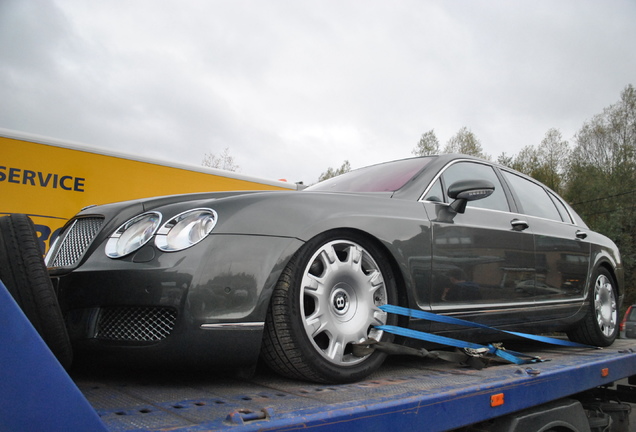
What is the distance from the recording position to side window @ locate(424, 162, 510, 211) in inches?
112

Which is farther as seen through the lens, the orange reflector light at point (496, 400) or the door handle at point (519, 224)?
the door handle at point (519, 224)

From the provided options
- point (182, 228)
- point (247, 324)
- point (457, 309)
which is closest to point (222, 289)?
point (247, 324)

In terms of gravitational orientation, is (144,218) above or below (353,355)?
above

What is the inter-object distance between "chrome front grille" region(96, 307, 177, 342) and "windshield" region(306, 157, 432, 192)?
1451mm

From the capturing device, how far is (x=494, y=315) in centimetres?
278

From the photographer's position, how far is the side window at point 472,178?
2857 mm

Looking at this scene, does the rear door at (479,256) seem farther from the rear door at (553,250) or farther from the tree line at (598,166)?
the tree line at (598,166)

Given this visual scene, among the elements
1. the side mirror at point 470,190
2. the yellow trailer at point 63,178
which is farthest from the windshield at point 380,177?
the yellow trailer at point 63,178

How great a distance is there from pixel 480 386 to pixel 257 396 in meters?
0.90

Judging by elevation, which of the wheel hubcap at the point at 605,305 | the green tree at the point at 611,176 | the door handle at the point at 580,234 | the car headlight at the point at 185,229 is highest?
the green tree at the point at 611,176

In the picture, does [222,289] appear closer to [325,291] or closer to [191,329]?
[191,329]

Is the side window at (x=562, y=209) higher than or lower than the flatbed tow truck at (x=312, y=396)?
higher

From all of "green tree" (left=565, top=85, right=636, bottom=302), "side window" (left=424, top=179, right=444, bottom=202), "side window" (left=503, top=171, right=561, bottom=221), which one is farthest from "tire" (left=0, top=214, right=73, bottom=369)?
"green tree" (left=565, top=85, right=636, bottom=302)

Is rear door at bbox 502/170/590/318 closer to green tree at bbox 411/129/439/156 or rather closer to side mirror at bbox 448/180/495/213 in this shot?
side mirror at bbox 448/180/495/213
